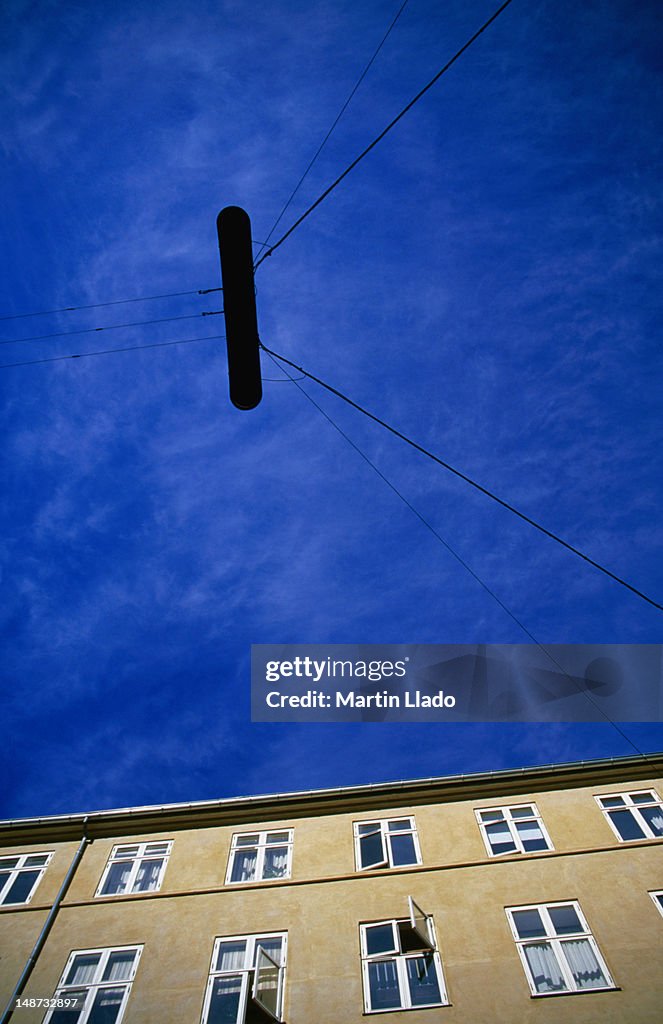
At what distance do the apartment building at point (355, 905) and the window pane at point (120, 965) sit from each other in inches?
1.3

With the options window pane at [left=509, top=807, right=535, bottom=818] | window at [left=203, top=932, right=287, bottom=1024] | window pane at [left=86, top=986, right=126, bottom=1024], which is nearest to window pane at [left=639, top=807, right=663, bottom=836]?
window pane at [left=509, top=807, right=535, bottom=818]

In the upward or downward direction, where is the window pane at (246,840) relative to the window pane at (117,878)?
upward

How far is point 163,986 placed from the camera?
12.0 meters

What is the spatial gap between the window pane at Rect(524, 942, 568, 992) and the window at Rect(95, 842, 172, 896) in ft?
24.7

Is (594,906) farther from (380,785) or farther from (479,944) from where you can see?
(380,785)

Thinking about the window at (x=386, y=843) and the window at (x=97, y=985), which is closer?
the window at (x=97, y=985)

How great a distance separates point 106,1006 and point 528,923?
301 inches

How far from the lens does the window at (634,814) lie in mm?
13703

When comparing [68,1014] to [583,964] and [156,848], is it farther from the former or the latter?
[583,964]

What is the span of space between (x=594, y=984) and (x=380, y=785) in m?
5.71

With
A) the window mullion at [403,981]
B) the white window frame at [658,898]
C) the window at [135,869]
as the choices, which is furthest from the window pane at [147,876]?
the white window frame at [658,898]

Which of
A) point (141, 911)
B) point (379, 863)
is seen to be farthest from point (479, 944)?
point (141, 911)

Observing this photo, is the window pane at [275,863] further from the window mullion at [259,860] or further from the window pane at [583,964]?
the window pane at [583,964]

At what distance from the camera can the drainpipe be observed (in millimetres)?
11930
